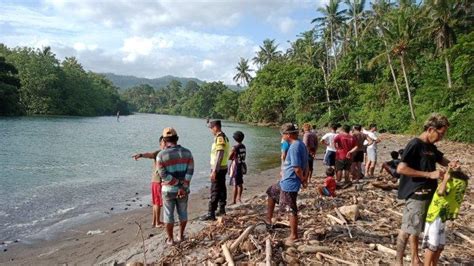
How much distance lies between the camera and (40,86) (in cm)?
7825

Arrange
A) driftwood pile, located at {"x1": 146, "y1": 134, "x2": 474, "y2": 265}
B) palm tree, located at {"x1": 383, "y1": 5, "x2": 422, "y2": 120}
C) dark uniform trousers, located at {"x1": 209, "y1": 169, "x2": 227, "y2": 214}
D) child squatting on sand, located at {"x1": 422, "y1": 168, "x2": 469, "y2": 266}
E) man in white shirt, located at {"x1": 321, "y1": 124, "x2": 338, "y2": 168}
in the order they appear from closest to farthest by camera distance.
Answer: child squatting on sand, located at {"x1": 422, "y1": 168, "x2": 469, "y2": 266} → driftwood pile, located at {"x1": 146, "y1": 134, "x2": 474, "y2": 265} → dark uniform trousers, located at {"x1": 209, "y1": 169, "x2": 227, "y2": 214} → man in white shirt, located at {"x1": 321, "y1": 124, "x2": 338, "y2": 168} → palm tree, located at {"x1": 383, "y1": 5, "x2": 422, "y2": 120}

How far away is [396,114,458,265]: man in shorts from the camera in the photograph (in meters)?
4.47

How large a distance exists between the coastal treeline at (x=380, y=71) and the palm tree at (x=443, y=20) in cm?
8

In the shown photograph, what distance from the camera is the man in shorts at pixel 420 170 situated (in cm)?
447

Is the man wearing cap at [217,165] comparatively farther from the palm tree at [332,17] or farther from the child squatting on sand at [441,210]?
the palm tree at [332,17]

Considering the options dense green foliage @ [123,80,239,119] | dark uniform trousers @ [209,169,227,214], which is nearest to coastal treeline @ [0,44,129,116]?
dense green foliage @ [123,80,239,119]

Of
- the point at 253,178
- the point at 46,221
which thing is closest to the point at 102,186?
the point at 46,221

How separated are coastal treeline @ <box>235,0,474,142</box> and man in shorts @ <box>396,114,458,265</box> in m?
25.5

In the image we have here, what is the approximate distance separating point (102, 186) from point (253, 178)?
6193 mm

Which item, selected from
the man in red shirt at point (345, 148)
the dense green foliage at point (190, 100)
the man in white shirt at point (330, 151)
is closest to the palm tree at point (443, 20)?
the man in white shirt at point (330, 151)

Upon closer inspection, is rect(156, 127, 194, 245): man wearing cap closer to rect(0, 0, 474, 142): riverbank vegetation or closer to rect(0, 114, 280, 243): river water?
rect(0, 114, 280, 243): river water

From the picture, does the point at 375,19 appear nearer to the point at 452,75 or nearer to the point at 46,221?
the point at 452,75

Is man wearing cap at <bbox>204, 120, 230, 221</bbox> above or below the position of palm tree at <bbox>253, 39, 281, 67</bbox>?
below

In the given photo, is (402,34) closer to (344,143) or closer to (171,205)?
(344,143)
